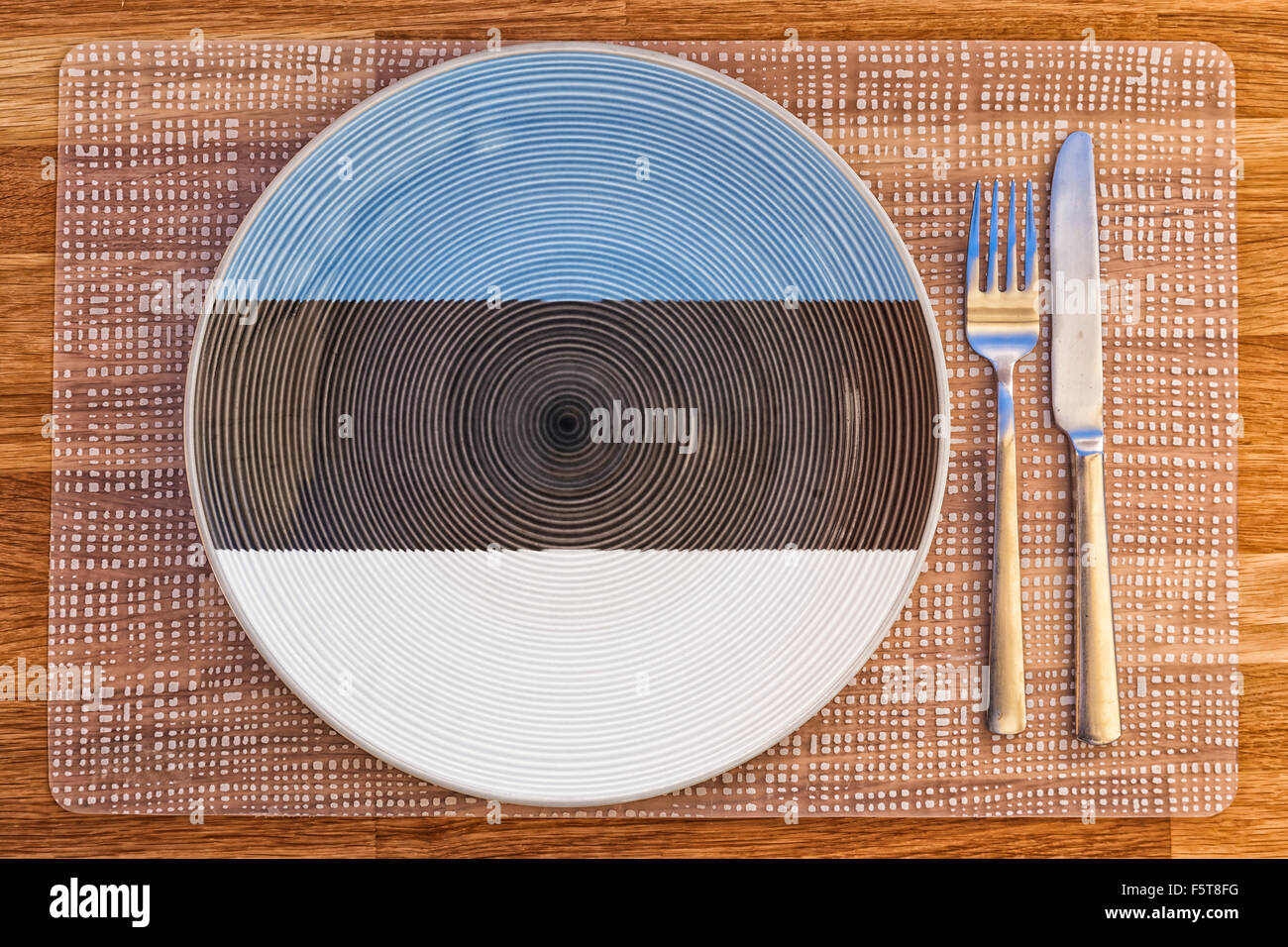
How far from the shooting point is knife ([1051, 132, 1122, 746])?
0.46 meters

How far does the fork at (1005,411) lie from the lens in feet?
1.51

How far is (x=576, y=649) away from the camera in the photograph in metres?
0.46

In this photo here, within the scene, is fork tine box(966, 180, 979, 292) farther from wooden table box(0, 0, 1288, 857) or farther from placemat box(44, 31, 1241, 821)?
wooden table box(0, 0, 1288, 857)

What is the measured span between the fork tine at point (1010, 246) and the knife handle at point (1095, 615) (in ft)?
0.34

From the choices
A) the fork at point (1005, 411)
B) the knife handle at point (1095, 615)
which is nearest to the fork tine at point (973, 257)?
the fork at point (1005, 411)

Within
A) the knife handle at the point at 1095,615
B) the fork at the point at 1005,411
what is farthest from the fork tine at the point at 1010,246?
the knife handle at the point at 1095,615

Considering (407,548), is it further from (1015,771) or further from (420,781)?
(1015,771)

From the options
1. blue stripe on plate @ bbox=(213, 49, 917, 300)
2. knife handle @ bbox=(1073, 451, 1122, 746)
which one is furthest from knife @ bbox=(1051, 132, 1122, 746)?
blue stripe on plate @ bbox=(213, 49, 917, 300)

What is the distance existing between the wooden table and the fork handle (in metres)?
0.07

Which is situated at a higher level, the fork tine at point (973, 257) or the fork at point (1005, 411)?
the fork tine at point (973, 257)

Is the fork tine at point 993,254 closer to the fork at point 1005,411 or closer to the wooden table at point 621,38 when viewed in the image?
the fork at point 1005,411

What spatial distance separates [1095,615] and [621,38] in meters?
0.41

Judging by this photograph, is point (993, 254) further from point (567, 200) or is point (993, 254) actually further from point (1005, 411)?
point (567, 200)

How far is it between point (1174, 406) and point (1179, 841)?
24cm
